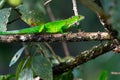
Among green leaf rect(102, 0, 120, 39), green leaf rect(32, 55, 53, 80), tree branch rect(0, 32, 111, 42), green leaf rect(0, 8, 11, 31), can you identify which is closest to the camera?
green leaf rect(102, 0, 120, 39)

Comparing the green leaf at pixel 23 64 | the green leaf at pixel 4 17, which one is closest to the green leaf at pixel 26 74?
the green leaf at pixel 23 64

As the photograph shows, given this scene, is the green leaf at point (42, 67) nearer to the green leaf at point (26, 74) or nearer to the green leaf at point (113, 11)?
the green leaf at point (26, 74)

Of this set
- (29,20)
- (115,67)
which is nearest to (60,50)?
(115,67)

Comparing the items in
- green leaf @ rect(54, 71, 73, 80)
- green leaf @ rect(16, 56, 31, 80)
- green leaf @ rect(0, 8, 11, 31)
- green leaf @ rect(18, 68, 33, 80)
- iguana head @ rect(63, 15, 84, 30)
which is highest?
green leaf @ rect(0, 8, 11, 31)

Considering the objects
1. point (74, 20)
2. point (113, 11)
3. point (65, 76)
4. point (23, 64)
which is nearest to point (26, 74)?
point (23, 64)

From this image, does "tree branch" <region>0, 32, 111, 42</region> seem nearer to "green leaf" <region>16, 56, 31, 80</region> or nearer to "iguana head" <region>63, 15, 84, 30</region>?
"green leaf" <region>16, 56, 31, 80</region>

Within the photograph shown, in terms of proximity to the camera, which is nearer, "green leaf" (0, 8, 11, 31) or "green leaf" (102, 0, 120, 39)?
"green leaf" (102, 0, 120, 39)

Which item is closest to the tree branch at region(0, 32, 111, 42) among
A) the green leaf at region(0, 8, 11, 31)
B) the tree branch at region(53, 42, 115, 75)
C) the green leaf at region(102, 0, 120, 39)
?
the tree branch at region(53, 42, 115, 75)

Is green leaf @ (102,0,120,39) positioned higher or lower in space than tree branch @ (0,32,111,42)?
higher
